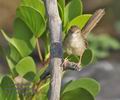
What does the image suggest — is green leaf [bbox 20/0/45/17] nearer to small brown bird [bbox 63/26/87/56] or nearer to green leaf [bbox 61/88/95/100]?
small brown bird [bbox 63/26/87/56]

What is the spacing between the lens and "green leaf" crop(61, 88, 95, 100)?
123 centimetres

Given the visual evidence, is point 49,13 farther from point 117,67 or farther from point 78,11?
point 117,67

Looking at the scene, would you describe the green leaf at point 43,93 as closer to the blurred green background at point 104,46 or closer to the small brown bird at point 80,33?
the small brown bird at point 80,33

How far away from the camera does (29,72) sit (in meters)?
1.42

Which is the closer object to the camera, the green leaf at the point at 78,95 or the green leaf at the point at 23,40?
the green leaf at the point at 78,95

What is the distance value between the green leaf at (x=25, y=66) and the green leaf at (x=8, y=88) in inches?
3.5

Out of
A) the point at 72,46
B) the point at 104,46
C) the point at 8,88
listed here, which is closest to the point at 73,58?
the point at 72,46

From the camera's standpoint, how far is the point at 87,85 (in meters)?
1.32

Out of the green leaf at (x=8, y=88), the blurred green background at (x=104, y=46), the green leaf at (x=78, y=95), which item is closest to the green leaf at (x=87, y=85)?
the green leaf at (x=78, y=95)

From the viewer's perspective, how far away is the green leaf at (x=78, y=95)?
1.23 metres

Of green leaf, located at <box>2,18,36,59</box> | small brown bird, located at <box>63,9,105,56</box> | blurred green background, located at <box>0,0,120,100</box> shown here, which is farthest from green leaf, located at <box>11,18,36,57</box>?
blurred green background, located at <box>0,0,120,100</box>

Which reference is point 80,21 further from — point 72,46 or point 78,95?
point 78,95

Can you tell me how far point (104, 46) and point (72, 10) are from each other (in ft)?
18.0

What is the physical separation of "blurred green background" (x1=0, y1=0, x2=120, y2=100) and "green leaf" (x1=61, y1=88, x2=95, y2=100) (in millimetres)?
4089
